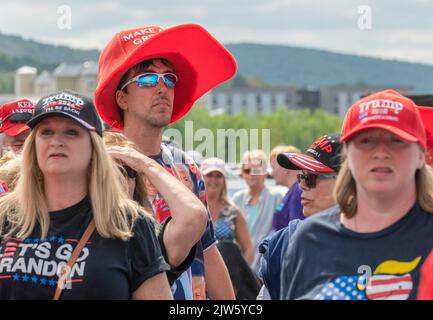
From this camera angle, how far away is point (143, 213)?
13.9ft

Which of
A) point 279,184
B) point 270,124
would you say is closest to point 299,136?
point 270,124

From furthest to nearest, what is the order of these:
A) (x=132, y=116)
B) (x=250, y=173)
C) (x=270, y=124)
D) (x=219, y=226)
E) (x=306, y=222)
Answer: (x=270, y=124) < (x=250, y=173) < (x=219, y=226) < (x=132, y=116) < (x=306, y=222)

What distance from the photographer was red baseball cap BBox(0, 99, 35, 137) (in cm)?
653

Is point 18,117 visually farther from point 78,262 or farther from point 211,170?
point 211,170

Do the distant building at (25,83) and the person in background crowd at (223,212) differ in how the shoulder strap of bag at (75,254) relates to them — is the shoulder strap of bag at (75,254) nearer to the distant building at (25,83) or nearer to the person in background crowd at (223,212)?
the person in background crowd at (223,212)

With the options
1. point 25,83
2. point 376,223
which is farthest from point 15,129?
point 25,83

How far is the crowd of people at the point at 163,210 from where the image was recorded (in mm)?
3801

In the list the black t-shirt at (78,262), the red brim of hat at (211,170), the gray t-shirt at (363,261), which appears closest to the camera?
the gray t-shirt at (363,261)

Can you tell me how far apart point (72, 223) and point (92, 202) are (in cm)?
11

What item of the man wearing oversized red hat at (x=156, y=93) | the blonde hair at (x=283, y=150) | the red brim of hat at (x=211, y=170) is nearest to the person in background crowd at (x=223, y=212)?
the red brim of hat at (x=211, y=170)
